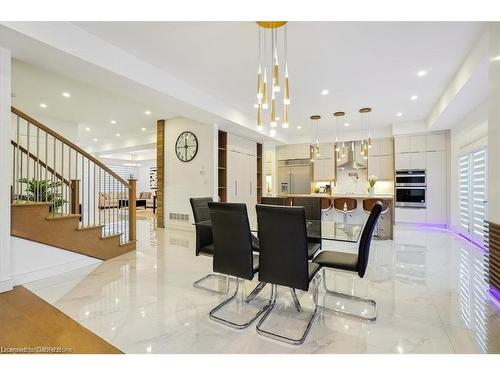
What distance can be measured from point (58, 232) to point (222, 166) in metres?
4.12

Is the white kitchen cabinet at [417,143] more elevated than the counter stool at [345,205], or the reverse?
the white kitchen cabinet at [417,143]

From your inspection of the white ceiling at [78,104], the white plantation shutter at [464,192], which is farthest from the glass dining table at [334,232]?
the white plantation shutter at [464,192]

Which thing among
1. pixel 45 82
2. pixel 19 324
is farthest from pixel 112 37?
Answer: pixel 19 324

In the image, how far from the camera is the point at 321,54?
3.51 m

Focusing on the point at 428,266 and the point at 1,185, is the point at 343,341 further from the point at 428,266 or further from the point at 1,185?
the point at 1,185

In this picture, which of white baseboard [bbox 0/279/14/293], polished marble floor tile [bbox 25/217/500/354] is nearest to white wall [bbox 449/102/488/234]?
polished marble floor tile [bbox 25/217/500/354]

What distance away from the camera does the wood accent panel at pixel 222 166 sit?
6822 mm

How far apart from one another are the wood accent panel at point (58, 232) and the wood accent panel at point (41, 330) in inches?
32.2

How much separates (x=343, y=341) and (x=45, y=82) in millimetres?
5957

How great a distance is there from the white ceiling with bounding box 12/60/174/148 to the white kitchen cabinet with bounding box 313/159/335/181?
5.10 meters

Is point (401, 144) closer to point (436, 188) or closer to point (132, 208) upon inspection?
point (436, 188)

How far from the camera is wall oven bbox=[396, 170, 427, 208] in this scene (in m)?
7.11

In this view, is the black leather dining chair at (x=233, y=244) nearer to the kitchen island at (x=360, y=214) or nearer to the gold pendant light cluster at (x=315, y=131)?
the kitchen island at (x=360, y=214)

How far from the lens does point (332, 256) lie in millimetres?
2533
